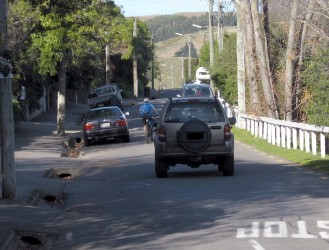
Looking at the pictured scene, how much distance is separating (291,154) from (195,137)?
719 cm

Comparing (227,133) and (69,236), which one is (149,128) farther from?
(69,236)

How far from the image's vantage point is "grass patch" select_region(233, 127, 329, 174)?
22111mm

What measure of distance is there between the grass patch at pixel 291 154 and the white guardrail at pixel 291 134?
0.94 ft

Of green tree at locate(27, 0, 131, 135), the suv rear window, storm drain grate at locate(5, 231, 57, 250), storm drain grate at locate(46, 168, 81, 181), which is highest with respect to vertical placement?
green tree at locate(27, 0, 131, 135)

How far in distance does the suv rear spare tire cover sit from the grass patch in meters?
3.25

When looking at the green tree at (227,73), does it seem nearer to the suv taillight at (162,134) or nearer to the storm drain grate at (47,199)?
the suv taillight at (162,134)

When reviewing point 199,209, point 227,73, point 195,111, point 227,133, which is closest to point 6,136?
point 199,209

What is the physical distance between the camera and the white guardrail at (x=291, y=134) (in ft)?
82.6

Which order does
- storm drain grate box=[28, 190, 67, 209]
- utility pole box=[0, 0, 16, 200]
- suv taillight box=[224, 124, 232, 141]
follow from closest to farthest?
utility pole box=[0, 0, 16, 200] < storm drain grate box=[28, 190, 67, 209] < suv taillight box=[224, 124, 232, 141]

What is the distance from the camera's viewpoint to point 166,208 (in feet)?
48.4

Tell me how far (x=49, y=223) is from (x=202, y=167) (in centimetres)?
1061

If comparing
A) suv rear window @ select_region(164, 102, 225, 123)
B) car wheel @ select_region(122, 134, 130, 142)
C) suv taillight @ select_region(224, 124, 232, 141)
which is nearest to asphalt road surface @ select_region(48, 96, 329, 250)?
suv taillight @ select_region(224, 124, 232, 141)

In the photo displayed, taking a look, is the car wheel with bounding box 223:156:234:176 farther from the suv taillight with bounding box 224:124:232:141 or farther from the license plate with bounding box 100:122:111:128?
the license plate with bounding box 100:122:111:128

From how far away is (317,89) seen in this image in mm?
32469
